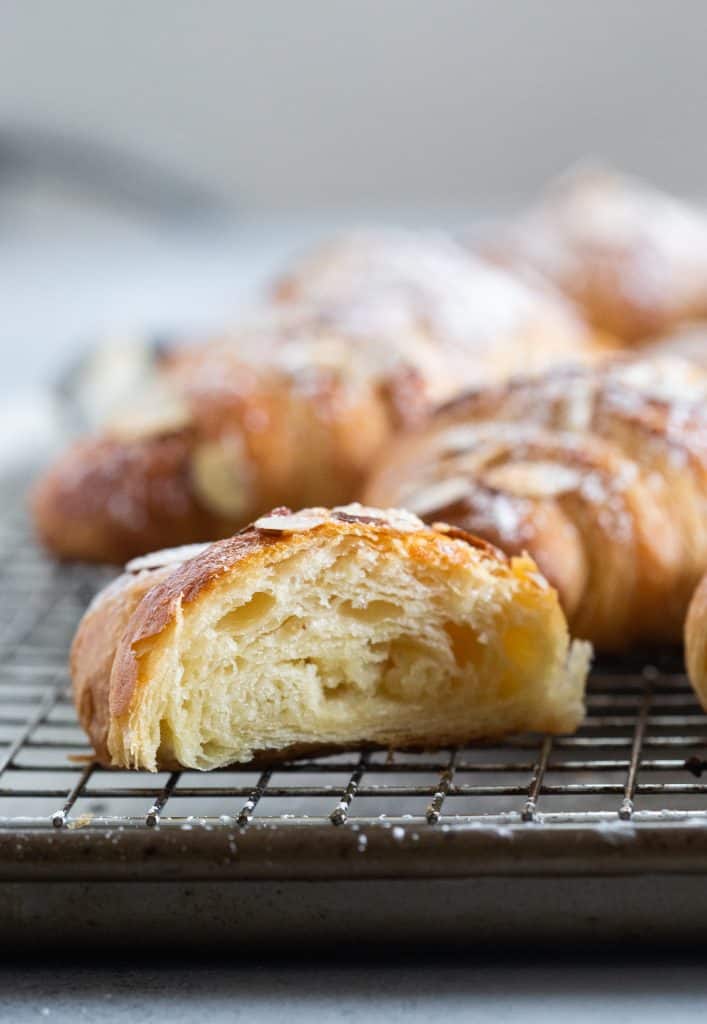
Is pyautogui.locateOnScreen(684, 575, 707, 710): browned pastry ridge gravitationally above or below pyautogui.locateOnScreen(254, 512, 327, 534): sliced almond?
below

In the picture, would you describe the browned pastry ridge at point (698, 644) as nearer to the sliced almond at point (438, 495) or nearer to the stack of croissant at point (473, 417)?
the stack of croissant at point (473, 417)

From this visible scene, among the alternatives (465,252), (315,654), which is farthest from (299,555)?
(465,252)

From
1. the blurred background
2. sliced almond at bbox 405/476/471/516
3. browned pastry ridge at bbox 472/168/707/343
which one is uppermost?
sliced almond at bbox 405/476/471/516

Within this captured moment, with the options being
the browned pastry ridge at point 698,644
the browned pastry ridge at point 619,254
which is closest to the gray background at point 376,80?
the browned pastry ridge at point 619,254

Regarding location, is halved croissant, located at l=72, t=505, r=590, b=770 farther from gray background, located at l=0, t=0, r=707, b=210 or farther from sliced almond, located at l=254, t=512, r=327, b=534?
gray background, located at l=0, t=0, r=707, b=210

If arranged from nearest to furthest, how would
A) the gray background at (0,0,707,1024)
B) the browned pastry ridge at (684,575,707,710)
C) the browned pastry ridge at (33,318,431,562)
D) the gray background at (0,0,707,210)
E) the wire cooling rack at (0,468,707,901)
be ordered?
the wire cooling rack at (0,468,707,901) < the browned pastry ridge at (684,575,707,710) < the browned pastry ridge at (33,318,431,562) < the gray background at (0,0,707,1024) < the gray background at (0,0,707,210)

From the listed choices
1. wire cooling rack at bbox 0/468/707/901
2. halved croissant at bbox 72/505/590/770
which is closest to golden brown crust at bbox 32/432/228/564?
wire cooling rack at bbox 0/468/707/901

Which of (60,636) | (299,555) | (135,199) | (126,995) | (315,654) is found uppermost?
(299,555)

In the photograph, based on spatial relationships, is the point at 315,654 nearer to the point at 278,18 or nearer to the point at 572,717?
the point at 572,717
